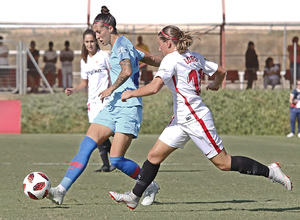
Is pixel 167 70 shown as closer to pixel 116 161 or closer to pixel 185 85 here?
pixel 185 85

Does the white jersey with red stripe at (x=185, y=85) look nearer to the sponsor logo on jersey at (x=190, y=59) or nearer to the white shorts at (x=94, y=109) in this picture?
the sponsor logo on jersey at (x=190, y=59)

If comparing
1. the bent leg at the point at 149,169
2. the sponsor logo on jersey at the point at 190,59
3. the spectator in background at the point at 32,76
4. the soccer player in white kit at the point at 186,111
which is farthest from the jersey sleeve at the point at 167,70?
the spectator in background at the point at 32,76

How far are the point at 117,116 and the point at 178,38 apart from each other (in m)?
1.16

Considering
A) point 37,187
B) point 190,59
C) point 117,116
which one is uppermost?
point 190,59

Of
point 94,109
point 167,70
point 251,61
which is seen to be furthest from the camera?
point 251,61

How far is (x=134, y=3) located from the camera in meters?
21.3

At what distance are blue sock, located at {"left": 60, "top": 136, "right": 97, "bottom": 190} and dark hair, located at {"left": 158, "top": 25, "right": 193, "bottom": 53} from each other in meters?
1.36

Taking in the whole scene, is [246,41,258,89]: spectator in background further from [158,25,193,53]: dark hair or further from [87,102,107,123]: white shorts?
[158,25,193,53]: dark hair

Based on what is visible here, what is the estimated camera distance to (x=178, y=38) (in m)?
6.38

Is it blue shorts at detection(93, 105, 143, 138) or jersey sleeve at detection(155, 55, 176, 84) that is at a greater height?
jersey sleeve at detection(155, 55, 176, 84)

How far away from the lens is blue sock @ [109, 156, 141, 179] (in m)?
6.93

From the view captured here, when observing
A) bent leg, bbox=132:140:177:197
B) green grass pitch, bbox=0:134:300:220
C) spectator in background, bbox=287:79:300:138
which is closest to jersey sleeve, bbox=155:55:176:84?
bent leg, bbox=132:140:177:197

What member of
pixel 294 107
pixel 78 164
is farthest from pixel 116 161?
pixel 294 107

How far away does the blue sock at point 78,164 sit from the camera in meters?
6.66
